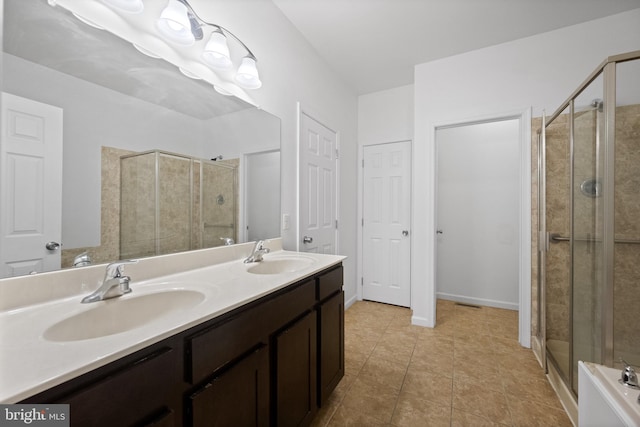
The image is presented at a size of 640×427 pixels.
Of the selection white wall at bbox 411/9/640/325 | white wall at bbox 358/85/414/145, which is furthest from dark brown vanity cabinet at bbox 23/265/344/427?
white wall at bbox 358/85/414/145

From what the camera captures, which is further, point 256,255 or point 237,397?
point 256,255

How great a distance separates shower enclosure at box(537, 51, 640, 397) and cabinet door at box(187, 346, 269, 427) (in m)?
1.62

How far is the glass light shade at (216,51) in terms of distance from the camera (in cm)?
138

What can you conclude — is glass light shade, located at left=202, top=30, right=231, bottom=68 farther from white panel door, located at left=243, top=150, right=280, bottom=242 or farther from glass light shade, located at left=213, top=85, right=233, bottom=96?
white panel door, located at left=243, top=150, right=280, bottom=242

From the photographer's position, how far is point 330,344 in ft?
4.95

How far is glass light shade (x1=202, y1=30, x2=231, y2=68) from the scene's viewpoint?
1385 millimetres

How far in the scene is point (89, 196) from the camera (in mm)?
982

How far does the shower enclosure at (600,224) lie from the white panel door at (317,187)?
1.84 meters

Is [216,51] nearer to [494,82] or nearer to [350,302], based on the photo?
[494,82]

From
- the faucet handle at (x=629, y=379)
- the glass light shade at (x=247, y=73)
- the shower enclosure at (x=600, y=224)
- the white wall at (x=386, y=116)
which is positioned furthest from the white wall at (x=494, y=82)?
the glass light shade at (x=247, y=73)

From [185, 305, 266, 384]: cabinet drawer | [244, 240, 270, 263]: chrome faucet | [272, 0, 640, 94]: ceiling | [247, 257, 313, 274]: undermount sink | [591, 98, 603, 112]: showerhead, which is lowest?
[185, 305, 266, 384]: cabinet drawer

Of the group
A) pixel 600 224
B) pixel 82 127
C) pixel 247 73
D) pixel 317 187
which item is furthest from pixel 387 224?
pixel 82 127

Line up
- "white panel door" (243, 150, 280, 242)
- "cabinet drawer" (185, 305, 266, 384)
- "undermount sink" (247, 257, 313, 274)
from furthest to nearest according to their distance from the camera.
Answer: "white panel door" (243, 150, 280, 242) < "undermount sink" (247, 257, 313, 274) < "cabinet drawer" (185, 305, 266, 384)

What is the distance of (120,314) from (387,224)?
281cm
